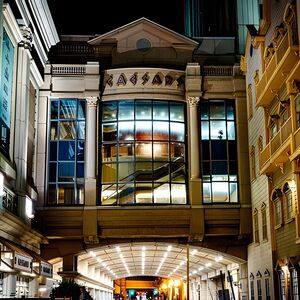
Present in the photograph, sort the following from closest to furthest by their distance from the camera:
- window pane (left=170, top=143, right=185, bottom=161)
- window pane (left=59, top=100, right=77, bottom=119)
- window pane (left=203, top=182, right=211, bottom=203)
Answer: window pane (left=203, top=182, right=211, bottom=203)
window pane (left=170, top=143, right=185, bottom=161)
window pane (left=59, top=100, right=77, bottom=119)

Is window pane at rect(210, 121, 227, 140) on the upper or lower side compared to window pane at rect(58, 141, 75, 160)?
upper

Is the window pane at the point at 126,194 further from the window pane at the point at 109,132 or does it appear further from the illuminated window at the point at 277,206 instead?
the illuminated window at the point at 277,206

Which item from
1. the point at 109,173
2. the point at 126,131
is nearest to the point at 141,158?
the point at 126,131

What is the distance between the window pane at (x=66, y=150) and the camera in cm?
4131

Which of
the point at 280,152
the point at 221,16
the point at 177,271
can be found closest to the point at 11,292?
the point at 280,152

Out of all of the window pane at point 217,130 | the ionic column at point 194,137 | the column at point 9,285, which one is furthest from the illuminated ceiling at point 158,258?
the column at point 9,285

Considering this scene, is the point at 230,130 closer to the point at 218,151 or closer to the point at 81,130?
the point at 218,151

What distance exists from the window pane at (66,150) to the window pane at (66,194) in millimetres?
1781

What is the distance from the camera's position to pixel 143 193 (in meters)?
40.7

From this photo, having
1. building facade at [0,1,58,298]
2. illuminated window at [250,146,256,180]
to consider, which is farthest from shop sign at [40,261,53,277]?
illuminated window at [250,146,256,180]

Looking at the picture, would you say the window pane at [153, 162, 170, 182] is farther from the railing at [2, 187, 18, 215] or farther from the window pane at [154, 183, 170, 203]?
the railing at [2, 187, 18, 215]

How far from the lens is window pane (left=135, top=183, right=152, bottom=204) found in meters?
40.6

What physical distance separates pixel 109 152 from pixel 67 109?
3955mm

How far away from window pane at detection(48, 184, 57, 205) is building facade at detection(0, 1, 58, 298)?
1.15 meters
